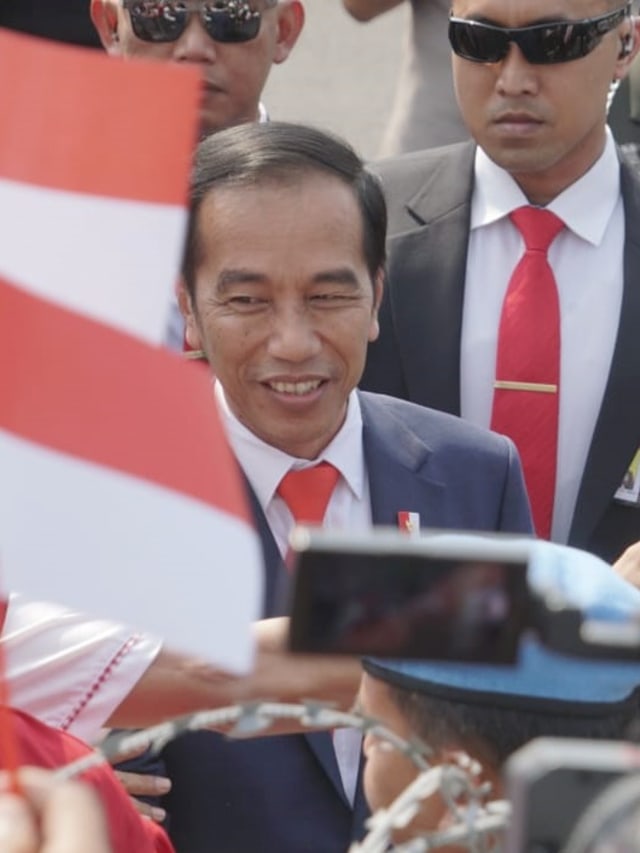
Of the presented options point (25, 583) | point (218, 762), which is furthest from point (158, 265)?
point (218, 762)

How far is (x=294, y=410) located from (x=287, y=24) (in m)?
1.37

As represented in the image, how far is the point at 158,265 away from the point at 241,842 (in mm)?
1361

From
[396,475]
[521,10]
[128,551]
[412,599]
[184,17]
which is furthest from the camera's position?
[184,17]

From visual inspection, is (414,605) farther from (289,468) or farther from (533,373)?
(533,373)

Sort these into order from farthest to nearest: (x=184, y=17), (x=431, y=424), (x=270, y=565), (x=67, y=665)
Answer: (x=184, y=17) < (x=431, y=424) < (x=270, y=565) < (x=67, y=665)

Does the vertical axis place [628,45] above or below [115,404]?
above

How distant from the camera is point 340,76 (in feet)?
27.8

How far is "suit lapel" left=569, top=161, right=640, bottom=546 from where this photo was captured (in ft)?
12.9

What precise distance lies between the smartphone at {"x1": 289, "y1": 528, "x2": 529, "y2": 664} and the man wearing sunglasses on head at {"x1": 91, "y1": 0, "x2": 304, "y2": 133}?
2.88 m

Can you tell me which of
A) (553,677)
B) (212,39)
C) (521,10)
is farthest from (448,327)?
(553,677)

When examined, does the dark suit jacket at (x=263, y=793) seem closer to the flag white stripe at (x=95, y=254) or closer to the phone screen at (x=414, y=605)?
the flag white stripe at (x=95, y=254)

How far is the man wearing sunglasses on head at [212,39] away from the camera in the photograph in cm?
434

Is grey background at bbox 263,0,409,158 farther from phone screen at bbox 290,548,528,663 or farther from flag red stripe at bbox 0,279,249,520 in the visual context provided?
phone screen at bbox 290,548,528,663

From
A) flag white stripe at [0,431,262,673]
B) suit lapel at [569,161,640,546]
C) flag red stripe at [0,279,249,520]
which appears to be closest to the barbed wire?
flag white stripe at [0,431,262,673]
